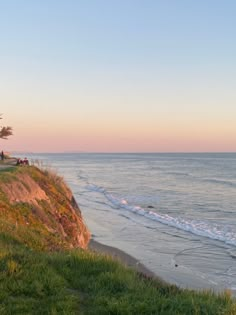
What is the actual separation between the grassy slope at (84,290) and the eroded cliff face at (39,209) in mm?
3067

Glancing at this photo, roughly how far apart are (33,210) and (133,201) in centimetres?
2194

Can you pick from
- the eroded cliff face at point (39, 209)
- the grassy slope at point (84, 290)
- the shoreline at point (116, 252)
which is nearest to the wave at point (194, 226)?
the shoreline at point (116, 252)

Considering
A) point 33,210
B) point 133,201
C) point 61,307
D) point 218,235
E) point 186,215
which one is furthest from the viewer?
point 133,201

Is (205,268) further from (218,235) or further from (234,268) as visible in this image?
(218,235)

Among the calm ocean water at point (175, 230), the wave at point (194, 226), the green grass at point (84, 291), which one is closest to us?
the green grass at point (84, 291)

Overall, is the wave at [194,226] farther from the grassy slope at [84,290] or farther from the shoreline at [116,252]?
the grassy slope at [84,290]

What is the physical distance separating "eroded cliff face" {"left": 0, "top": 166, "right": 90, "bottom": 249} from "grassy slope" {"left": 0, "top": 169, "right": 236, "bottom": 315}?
307cm

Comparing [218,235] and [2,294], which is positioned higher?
[2,294]

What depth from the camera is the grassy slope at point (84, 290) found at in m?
5.93

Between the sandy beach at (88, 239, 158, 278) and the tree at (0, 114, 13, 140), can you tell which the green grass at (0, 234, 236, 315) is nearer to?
the sandy beach at (88, 239, 158, 278)

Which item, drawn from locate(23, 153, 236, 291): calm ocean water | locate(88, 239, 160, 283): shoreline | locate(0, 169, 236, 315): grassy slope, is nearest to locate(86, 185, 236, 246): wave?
locate(23, 153, 236, 291): calm ocean water

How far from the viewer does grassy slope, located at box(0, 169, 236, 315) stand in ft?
19.4

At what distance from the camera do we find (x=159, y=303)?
20.2 ft

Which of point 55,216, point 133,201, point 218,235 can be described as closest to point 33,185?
point 55,216
